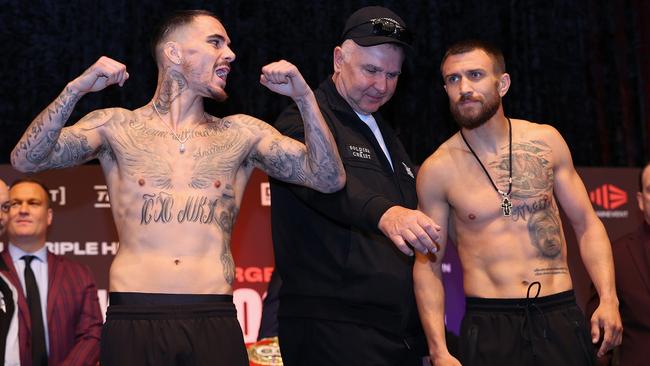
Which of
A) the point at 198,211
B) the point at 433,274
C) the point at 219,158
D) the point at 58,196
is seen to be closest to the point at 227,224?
the point at 198,211

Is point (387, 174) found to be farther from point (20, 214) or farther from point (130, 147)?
point (20, 214)

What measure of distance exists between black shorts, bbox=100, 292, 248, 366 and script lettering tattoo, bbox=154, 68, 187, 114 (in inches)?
27.8

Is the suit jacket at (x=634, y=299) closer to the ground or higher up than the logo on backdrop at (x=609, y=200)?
closer to the ground

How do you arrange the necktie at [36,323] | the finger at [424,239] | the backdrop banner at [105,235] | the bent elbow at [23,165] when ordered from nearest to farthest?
1. the finger at [424,239]
2. the bent elbow at [23,165]
3. the necktie at [36,323]
4. the backdrop banner at [105,235]

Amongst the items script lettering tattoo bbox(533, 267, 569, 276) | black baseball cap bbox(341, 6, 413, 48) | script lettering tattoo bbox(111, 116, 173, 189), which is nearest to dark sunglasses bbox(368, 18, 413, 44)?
black baseball cap bbox(341, 6, 413, 48)

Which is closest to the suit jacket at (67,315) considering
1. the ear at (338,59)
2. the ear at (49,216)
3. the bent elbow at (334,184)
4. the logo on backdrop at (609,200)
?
the ear at (49,216)

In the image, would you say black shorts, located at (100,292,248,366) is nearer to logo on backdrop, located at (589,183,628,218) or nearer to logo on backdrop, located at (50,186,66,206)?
logo on backdrop, located at (50,186,66,206)

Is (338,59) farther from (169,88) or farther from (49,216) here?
(49,216)

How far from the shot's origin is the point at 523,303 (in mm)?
3551

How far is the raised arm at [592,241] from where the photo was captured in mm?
3520

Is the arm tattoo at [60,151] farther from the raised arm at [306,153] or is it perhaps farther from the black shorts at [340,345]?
the black shorts at [340,345]

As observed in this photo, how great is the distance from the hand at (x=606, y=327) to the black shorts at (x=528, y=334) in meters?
0.05

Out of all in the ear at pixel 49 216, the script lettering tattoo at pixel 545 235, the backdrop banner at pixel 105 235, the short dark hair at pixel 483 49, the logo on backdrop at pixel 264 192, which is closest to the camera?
the script lettering tattoo at pixel 545 235

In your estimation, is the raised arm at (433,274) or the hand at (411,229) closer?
the hand at (411,229)
